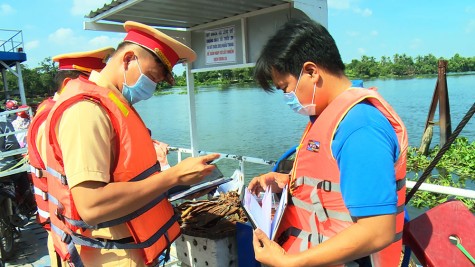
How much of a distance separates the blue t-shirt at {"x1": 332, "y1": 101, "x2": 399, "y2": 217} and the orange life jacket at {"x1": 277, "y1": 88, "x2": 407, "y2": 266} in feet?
0.30

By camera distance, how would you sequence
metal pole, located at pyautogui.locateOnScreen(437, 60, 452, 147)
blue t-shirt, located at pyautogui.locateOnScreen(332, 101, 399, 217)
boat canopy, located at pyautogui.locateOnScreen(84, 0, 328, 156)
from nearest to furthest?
blue t-shirt, located at pyautogui.locateOnScreen(332, 101, 399, 217) → boat canopy, located at pyautogui.locateOnScreen(84, 0, 328, 156) → metal pole, located at pyautogui.locateOnScreen(437, 60, 452, 147)

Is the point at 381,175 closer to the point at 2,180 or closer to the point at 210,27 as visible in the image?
the point at 210,27

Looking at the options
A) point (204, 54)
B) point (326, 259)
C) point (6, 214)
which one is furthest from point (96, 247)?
point (204, 54)

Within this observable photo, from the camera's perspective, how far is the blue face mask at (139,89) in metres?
1.69

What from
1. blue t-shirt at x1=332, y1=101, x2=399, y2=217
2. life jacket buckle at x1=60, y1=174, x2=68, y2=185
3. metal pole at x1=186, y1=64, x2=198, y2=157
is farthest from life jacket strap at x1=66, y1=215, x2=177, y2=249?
metal pole at x1=186, y1=64, x2=198, y2=157

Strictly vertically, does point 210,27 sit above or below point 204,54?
above

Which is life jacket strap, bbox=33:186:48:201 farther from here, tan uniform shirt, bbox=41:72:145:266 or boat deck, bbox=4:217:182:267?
boat deck, bbox=4:217:182:267

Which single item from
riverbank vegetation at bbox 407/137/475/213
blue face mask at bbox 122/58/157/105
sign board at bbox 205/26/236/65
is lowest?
riverbank vegetation at bbox 407/137/475/213

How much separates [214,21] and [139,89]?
3.30m

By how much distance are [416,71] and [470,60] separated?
590 centimetres

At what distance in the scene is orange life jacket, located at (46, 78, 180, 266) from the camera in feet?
5.16

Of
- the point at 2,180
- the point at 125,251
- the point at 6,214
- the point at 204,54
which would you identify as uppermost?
the point at 204,54

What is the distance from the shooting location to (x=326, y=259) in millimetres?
1156

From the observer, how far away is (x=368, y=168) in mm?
1077
